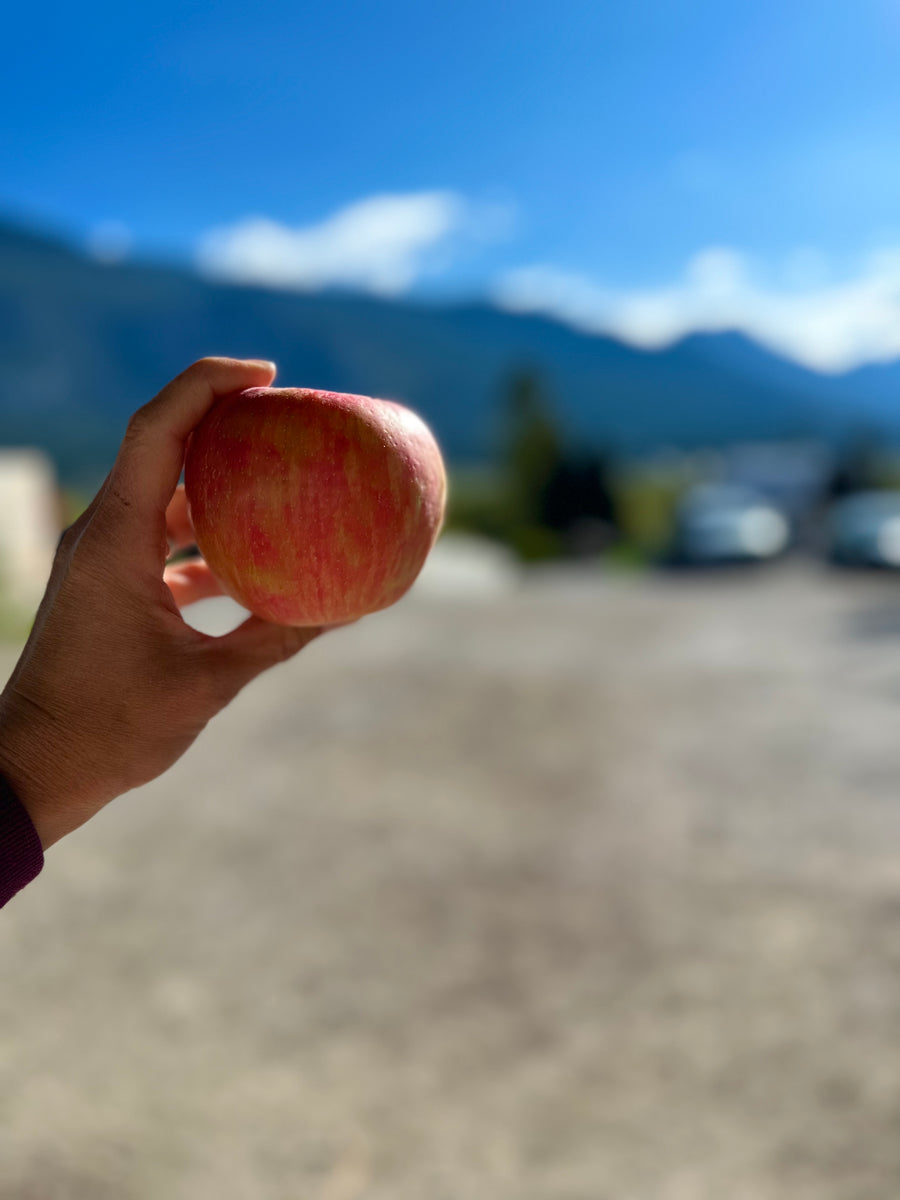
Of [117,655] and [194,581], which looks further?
[194,581]

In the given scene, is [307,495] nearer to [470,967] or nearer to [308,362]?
[470,967]

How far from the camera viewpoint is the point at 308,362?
106625 millimetres

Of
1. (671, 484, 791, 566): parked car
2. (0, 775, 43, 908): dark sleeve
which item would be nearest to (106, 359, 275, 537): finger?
(0, 775, 43, 908): dark sleeve

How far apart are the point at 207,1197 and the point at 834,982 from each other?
2.98 meters

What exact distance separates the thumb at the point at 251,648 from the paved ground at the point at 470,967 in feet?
9.68

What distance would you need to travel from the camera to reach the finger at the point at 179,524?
1.67 metres

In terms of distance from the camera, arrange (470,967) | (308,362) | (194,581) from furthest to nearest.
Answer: (308,362)
(470,967)
(194,581)

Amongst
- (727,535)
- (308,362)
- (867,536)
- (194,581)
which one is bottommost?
(194,581)

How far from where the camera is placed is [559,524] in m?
A: 24.9

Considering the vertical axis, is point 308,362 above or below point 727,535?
above

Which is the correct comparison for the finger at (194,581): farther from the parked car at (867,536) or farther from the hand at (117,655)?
the parked car at (867,536)

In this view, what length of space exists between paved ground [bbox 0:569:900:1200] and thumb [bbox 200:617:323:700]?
9.68 ft

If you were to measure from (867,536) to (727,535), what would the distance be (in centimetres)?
264

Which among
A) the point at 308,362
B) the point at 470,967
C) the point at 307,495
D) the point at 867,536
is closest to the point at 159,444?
the point at 307,495
